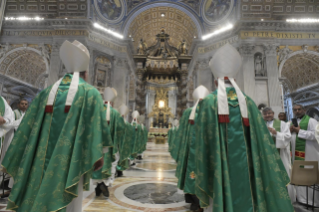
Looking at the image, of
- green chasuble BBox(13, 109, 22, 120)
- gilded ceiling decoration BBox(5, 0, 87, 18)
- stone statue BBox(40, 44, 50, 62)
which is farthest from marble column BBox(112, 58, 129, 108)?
green chasuble BBox(13, 109, 22, 120)

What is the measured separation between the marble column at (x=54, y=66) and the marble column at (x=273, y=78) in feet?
37.9

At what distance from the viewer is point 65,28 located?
10844 millimetres

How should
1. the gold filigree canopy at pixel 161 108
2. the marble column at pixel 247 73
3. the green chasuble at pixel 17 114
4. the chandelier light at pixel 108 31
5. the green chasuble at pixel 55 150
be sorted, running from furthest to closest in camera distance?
the gold filigree canopy at pixel 161 108
the chandelier light at pixel 108 31
the marble column at pixel 247 73
the green chasuble at pixel 17 114
the green chasuble at pixel 55 150

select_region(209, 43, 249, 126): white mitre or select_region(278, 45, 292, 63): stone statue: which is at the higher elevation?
select_region(278, 45, 292, 63): stone statue

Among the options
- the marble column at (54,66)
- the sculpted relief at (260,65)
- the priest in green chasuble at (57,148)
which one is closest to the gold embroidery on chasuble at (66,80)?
the priest in green chasuble at (57,148)

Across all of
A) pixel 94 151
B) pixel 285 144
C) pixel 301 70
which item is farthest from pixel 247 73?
pixel 94 151

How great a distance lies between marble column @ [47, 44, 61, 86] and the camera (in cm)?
1040

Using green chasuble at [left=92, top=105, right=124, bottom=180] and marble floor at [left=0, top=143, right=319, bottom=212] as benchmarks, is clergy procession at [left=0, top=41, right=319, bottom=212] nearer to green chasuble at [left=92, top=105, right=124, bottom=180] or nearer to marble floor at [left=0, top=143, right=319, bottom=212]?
marble floor at [left=0, top=143, right=319, bottom=212]

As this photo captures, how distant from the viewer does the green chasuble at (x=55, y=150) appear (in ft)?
4.60

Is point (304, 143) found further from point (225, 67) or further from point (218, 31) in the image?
point (218, 31)

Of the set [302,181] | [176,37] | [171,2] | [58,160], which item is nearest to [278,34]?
[171,2]

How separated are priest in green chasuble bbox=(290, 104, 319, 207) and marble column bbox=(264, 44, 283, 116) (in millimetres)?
7545

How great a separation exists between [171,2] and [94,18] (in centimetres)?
580

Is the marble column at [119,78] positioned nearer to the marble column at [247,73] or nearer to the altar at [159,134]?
the altar at [159,134]
